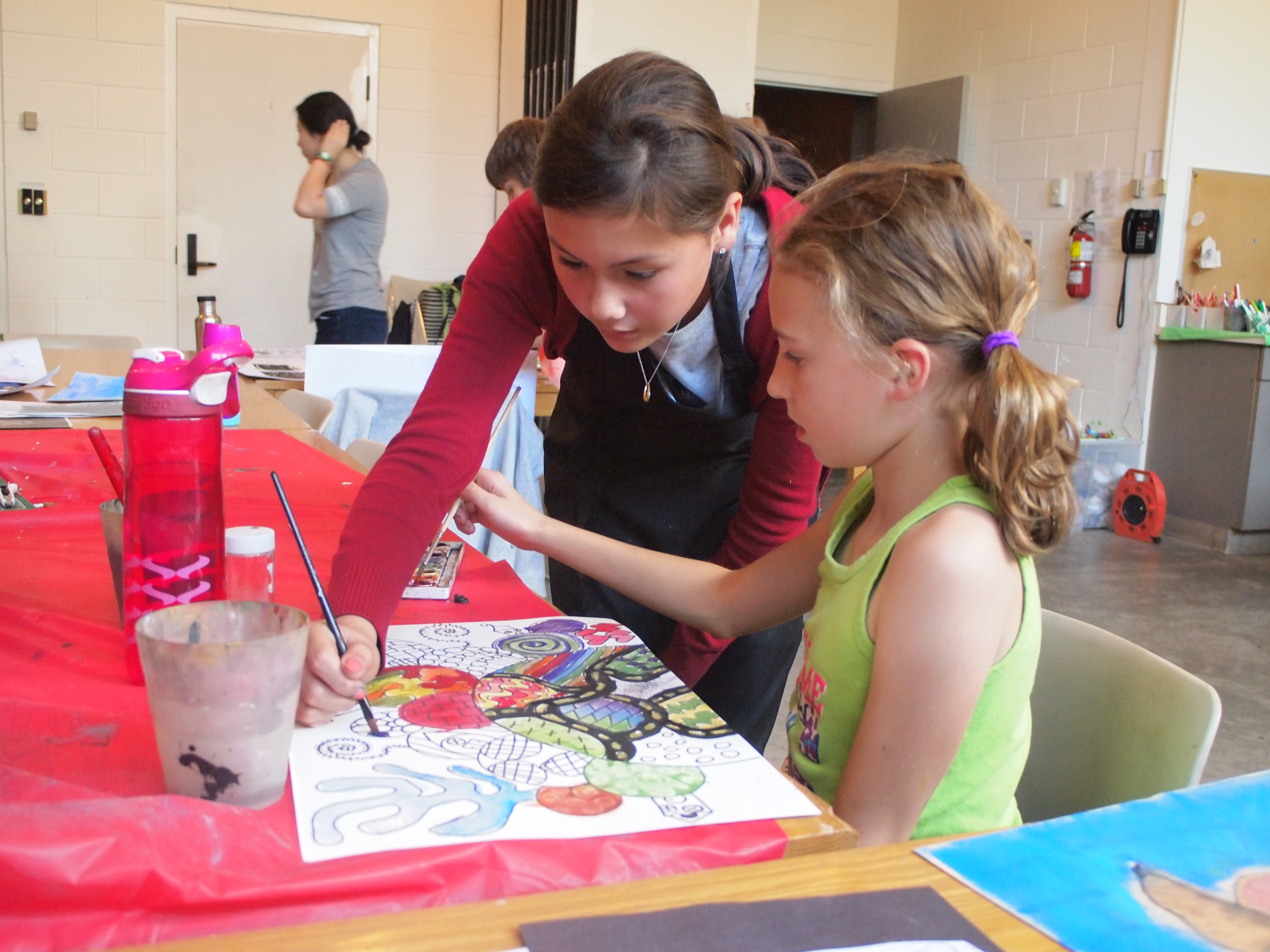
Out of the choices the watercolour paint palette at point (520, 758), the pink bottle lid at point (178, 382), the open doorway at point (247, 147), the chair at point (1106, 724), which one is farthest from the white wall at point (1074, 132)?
the pink bottle lid at point (178, 382)

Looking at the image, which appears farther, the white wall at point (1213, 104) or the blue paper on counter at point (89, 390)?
the white wall at point (1213, 104)

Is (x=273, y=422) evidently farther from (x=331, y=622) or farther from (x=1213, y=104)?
(x=1213, y=104)

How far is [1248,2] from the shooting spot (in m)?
4.38

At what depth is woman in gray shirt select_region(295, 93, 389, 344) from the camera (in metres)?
3.72

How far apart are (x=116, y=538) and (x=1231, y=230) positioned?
4844 millimetres

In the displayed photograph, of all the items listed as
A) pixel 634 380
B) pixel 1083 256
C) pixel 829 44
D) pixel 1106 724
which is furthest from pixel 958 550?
pixel 829 44

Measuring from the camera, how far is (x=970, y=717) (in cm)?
82

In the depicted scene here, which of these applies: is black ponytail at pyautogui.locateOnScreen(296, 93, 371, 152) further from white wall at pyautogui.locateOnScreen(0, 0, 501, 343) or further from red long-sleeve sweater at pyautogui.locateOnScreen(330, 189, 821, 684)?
red long-sleeve sweater at pyautogui.locateOnScreen(330, 189, 821, 684)

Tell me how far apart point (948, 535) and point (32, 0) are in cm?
501

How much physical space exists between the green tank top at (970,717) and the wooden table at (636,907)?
10.5 inches

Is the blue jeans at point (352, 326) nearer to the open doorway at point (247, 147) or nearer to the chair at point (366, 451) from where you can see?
the open doorway at point (247, 147)

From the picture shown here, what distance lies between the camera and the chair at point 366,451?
1.77m

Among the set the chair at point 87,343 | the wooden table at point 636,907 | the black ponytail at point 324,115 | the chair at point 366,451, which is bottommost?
the wooden table at point 636,907

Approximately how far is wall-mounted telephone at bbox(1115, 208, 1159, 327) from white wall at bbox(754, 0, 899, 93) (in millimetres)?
1946
